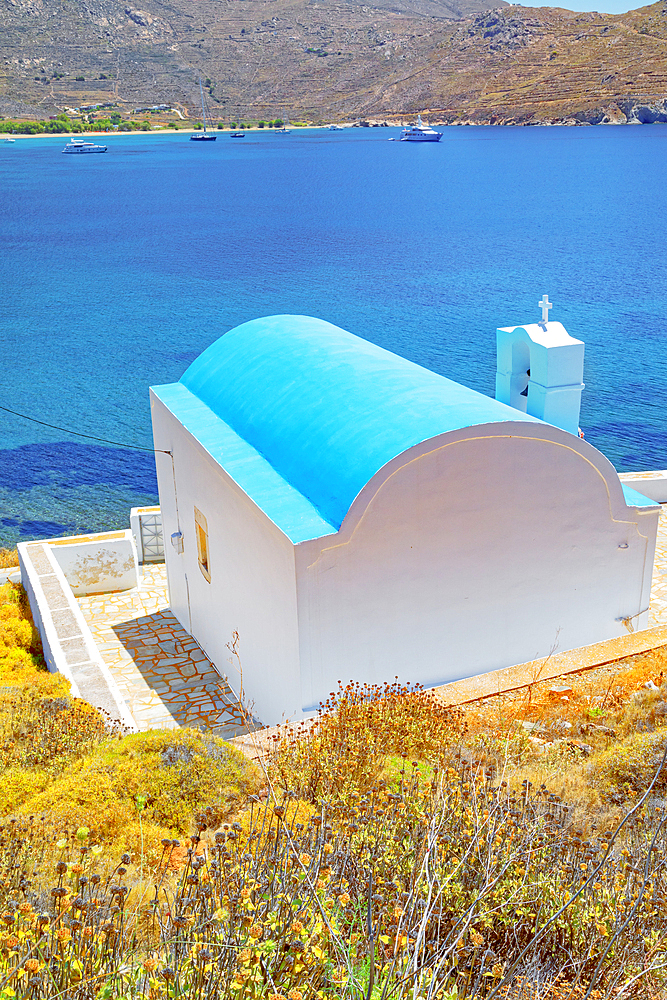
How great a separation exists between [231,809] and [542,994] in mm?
2806

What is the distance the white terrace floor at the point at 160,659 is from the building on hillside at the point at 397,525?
489mm

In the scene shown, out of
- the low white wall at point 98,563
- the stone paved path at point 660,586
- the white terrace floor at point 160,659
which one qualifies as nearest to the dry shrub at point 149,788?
the white terrace floor at point 160,659

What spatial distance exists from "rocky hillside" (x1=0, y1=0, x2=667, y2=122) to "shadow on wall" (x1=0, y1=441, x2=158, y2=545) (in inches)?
5170

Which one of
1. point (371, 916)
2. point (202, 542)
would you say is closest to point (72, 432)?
point (202, 542)

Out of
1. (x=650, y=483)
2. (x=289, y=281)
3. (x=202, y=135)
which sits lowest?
(x=289, y=281)

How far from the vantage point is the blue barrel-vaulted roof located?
8.41m

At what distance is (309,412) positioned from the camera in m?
9.62

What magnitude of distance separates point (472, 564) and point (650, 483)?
322 inches

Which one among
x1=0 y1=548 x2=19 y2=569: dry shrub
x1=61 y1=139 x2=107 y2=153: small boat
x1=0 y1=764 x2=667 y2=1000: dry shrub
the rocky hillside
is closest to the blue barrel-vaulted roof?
x1=0 y1=764 x2=667 y2=1000: dry shrub

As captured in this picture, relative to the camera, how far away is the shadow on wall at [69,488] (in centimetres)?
2198

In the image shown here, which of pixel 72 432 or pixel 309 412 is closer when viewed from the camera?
pixel 309 412

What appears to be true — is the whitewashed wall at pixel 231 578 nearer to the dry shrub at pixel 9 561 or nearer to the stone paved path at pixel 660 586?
the dry shrub at pixel 9 561

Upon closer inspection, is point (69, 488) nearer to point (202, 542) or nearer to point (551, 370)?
point (202, 542)

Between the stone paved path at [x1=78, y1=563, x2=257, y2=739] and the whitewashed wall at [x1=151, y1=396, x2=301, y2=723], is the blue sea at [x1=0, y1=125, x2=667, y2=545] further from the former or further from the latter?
the whitewashed wall at [x1=151, y1=396, x2=301, y2=723]
